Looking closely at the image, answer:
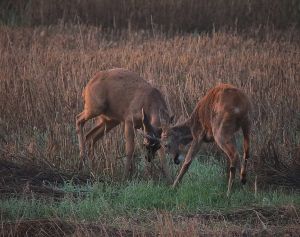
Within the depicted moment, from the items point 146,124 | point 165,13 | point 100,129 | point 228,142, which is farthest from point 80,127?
point 165,13

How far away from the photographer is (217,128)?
966 centimetres

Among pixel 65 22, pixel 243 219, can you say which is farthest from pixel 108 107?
pixel 65 22

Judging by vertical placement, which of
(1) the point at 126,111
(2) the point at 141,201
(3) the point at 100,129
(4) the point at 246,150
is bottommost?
(3) the point at 100,129

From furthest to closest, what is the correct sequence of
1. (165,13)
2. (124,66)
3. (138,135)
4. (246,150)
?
(165,13)
(124,66)
(138,135)
(246,150)

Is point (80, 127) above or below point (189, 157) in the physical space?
below

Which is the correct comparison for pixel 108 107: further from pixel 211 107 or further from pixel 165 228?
pixel 165 228

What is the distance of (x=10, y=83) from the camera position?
587 inches

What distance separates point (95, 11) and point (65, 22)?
1.02 meters

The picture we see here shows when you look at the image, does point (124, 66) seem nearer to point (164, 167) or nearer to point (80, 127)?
point (80, 127)

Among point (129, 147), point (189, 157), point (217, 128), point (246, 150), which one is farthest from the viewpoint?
point (129, 147)

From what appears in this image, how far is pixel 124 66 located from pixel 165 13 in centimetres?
796

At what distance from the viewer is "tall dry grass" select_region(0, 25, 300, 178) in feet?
38.0

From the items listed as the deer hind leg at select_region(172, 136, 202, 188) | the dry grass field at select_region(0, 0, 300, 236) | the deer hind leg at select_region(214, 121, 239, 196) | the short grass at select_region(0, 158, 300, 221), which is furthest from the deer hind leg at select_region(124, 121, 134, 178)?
the deer hind leg at select_region(214, 121, 239, 196)

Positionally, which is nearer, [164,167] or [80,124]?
[164,167]
